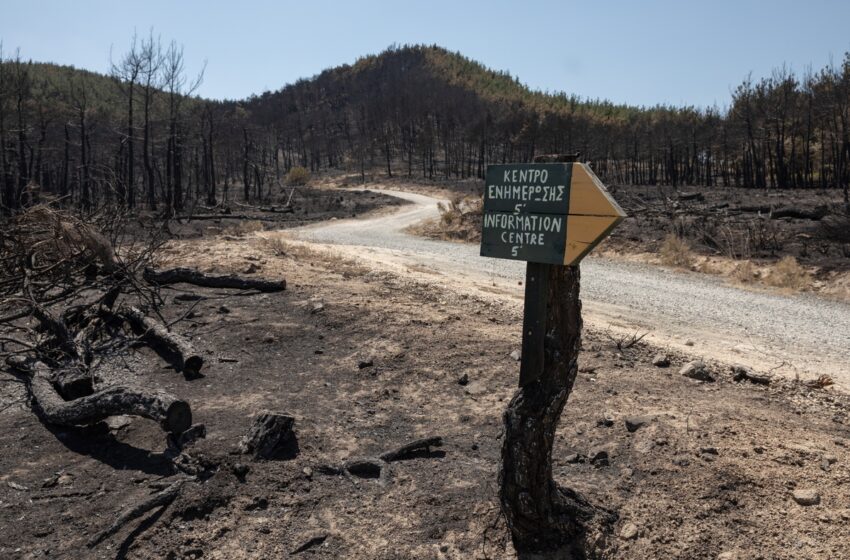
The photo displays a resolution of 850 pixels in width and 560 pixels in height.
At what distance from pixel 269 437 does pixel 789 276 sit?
41.3 feet

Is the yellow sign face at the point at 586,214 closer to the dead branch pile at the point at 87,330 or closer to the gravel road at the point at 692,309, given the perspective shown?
the dead branch pile at the point at 87,330

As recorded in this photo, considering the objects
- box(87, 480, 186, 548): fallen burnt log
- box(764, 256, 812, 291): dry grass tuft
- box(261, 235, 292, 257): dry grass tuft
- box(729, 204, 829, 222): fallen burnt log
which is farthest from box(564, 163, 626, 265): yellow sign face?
box(729, 204, 829, 222): fallen burnt log

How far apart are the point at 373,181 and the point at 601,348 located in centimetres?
5514

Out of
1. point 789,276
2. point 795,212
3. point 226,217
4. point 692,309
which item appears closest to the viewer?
point 692,309

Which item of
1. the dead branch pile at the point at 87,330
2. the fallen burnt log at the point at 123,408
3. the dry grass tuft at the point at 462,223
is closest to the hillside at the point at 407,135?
the dead branch pile at the point at 87,330

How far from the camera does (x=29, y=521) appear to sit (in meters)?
3.84

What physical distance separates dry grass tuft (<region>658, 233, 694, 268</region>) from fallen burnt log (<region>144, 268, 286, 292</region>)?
10565mm

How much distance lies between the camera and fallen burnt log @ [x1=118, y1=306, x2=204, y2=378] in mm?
6367

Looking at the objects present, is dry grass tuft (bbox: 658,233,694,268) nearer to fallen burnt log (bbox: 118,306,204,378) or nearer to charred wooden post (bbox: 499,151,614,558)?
fallen burnt log (bbox: 118,306,204,378)

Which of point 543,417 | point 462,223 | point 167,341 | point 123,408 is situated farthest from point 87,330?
point 462,223

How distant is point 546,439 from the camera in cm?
327

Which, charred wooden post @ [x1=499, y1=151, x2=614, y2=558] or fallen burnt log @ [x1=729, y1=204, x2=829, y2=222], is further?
A: fallen burnt log @ [x1=729, y1=204, x2=829, y2=222]

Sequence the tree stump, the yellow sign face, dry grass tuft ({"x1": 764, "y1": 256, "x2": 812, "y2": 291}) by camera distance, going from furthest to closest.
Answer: dry grass tuft ({"x1": 764, "y1": 256, "x2": 812, "y2": 291})
the tree stump
the yellow sign face

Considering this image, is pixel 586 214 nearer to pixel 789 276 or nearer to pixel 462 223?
pixel 789 276
